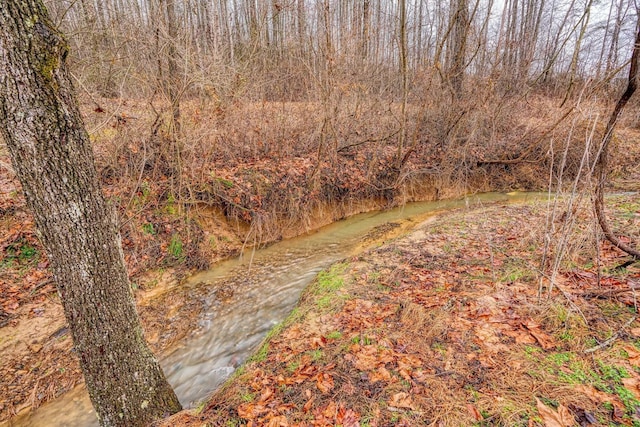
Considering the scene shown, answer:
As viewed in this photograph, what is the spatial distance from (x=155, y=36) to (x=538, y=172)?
12565mm

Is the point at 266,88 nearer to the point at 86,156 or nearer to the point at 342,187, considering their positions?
the point at 342,187

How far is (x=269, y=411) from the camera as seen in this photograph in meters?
2.43

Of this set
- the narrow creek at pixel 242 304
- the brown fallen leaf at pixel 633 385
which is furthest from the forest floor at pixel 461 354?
the narrow creek at pixel 242 304

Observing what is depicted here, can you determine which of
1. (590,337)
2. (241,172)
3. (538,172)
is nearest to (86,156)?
(590,337)

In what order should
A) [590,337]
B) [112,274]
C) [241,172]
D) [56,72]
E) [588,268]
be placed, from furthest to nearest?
[241,172]
[588,268]
[590,337]
[112,274]
[56,72]

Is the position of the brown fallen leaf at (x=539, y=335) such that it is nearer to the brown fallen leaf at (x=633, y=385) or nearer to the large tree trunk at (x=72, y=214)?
the brown fallen leaf at (x=633, y=385)

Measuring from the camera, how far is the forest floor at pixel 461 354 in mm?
2104

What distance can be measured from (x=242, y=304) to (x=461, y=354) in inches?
143

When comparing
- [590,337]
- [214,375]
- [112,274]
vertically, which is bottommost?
[214,375]

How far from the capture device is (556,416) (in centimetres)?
194

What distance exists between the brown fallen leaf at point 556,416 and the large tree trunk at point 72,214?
2942 mm

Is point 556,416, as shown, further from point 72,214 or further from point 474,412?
point 72,214

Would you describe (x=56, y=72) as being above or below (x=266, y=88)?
below

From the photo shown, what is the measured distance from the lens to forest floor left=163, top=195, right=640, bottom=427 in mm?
2104
